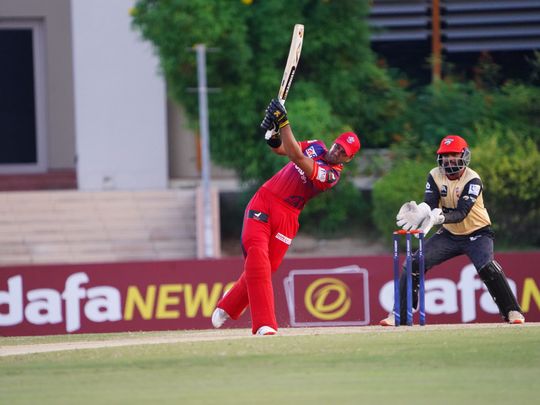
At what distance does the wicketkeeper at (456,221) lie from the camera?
11898 mm

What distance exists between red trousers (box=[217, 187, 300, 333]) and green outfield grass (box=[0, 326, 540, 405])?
0.31 metres

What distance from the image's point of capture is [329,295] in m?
17.7

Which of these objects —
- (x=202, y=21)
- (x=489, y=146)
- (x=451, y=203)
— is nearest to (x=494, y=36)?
(x=489, y=146)

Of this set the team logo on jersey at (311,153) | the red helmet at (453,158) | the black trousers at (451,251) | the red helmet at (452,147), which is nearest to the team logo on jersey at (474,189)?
the red helmet at (453,158)

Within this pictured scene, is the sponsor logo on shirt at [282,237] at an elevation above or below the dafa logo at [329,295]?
above

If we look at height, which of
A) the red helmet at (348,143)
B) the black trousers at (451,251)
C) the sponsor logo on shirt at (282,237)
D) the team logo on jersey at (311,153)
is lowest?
the black trousers at (451,251)

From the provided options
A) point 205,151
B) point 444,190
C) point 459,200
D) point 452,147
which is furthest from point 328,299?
point 205,151

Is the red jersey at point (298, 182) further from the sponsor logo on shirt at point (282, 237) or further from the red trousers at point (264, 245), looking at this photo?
the sponsor logo on shirt at point (282, 237)

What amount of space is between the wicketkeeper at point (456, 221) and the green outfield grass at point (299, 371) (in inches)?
30.9

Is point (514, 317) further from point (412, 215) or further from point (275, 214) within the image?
point (275, 214)

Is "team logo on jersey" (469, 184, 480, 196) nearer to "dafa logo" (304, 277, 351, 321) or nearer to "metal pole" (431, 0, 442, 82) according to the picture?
"dafa logo" (304, 277, 351, 321)

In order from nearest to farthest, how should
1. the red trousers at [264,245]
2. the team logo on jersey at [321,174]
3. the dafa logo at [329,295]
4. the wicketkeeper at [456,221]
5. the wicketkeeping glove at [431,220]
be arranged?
the team logo on jersey at [321,174], the red trousers at [264,245], the wicketkeeping glove at [431,220], the wicketkeeper at [456,221], the dafa logo at [329,295]

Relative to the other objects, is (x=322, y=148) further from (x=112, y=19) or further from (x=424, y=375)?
(x=112, y=19)

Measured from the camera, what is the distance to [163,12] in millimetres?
Result: 23875
